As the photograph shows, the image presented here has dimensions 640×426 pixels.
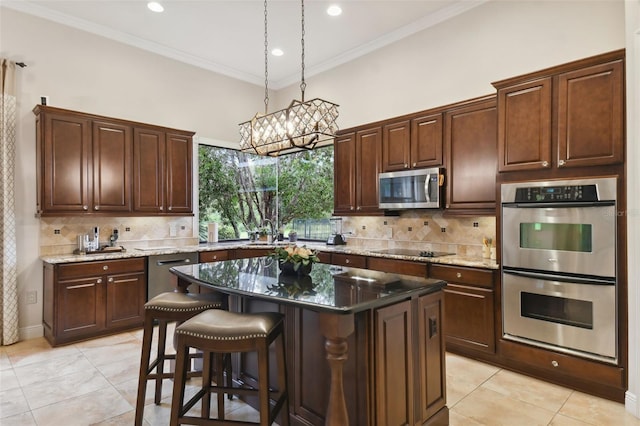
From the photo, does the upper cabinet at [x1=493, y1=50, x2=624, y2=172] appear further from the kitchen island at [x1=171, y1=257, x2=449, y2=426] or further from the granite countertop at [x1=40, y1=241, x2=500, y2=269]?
the kitchen island at [x1=171, y1=257, x2=449, y2=426]

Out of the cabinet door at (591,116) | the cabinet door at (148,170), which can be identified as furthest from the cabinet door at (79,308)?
the cabinet door at (591,116)

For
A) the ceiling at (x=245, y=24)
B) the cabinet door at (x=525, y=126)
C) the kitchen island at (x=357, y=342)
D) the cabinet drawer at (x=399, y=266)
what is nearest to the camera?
the kitchen island at (x=357, y=342)

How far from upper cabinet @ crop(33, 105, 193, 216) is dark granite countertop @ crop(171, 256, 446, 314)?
2102 mm

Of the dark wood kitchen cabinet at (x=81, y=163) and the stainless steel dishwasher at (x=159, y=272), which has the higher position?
the dark wood kitchen cabinet at (x=81, y=163)

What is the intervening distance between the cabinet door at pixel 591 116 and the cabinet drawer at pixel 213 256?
4020 millimetres

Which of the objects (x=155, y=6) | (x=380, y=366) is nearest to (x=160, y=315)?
(x=380, y=366)

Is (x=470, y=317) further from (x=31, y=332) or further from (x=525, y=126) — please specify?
(x=31, y=332)

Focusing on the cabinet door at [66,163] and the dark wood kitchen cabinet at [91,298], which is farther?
the cabinet door at [66,163]

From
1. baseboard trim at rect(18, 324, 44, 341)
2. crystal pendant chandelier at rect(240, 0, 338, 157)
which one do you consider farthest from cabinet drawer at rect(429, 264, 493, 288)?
baseboard trim at rect(18, 324, 44, 341)

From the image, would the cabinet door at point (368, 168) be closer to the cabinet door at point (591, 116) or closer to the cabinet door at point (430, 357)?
the cabinet door at point (591, 116)

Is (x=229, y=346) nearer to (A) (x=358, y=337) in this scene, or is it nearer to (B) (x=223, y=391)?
(B) (x=223, y=391)

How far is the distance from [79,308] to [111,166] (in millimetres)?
1636

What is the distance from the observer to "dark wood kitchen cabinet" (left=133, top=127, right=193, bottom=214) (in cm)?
458

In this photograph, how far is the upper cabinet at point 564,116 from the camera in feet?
8.67
